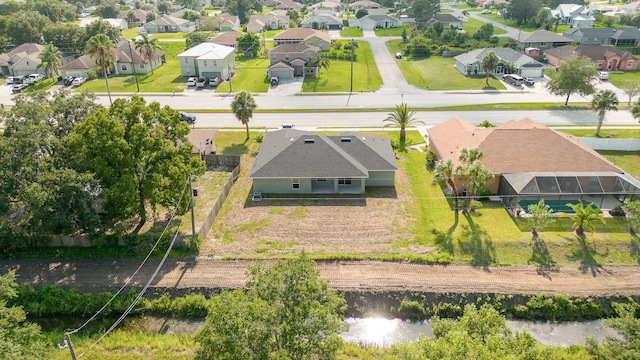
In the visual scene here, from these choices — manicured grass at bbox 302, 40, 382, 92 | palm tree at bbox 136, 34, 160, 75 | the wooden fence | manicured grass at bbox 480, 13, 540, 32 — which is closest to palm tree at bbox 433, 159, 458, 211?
the wooden fence

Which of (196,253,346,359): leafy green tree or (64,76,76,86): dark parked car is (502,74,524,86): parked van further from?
(64,76,76,86): dark parked car

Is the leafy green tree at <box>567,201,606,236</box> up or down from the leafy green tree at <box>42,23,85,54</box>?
down

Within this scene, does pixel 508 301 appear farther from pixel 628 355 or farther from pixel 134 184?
pixel 134 184

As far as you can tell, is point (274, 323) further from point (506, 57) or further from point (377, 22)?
point (377, 22)

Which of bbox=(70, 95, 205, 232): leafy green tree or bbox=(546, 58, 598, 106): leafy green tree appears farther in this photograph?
bbox=(546, 58, 598, 106): leafy green tree

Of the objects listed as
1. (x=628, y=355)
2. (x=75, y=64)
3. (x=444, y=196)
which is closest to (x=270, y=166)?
(x=444, y=196)

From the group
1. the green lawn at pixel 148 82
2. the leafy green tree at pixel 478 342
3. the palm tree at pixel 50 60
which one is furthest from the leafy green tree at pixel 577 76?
the palm tree at pixel 50 60
